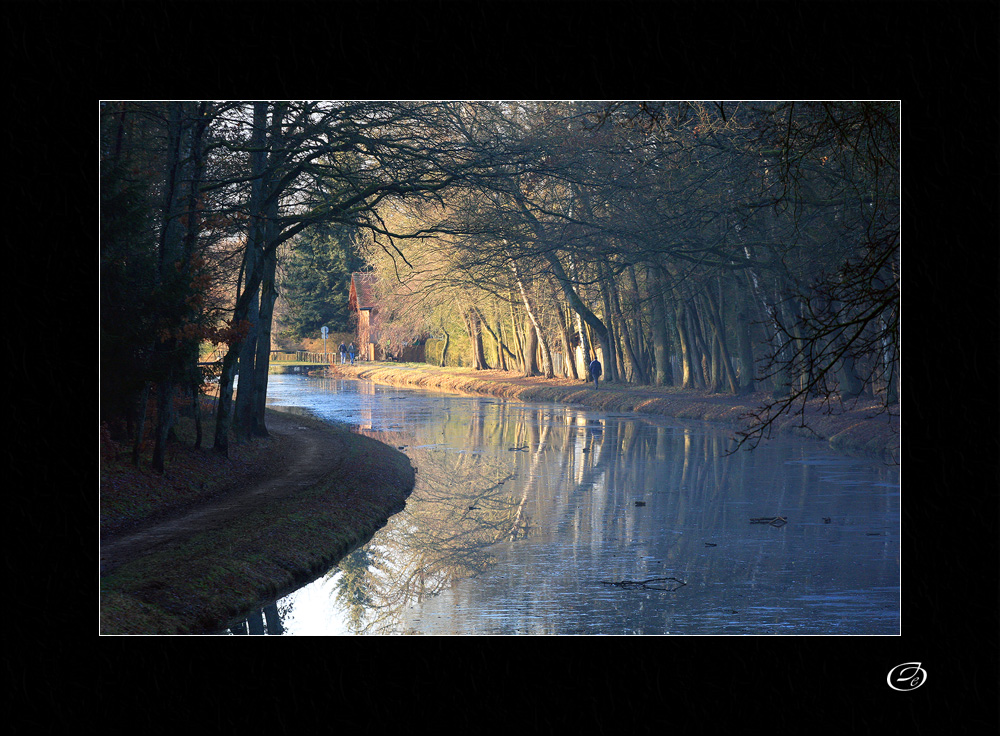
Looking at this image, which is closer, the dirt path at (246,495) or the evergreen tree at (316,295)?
the dirt path at (246,495)

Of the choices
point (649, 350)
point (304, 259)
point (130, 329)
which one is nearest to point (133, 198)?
point (130, 329)

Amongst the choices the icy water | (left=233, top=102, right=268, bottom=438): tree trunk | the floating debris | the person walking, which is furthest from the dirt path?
the person walking

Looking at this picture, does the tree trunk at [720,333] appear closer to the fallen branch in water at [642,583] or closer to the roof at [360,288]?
the fallen branch in water at [642,583]

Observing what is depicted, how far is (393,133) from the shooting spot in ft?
60.1

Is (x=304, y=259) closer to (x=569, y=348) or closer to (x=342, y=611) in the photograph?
(x=569, y=348)

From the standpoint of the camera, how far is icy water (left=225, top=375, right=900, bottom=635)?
10961 mm

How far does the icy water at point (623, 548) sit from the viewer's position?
36.0 ft

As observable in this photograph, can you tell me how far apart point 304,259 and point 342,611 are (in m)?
75.7

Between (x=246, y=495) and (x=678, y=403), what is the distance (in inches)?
879

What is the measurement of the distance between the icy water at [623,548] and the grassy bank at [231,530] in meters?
0.38

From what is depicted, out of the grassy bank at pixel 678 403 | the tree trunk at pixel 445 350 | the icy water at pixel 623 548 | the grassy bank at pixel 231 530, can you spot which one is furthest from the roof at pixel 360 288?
the grassy bank at pixel 231 530

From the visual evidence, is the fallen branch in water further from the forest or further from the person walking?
the person walking

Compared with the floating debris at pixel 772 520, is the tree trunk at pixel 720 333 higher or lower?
higher
